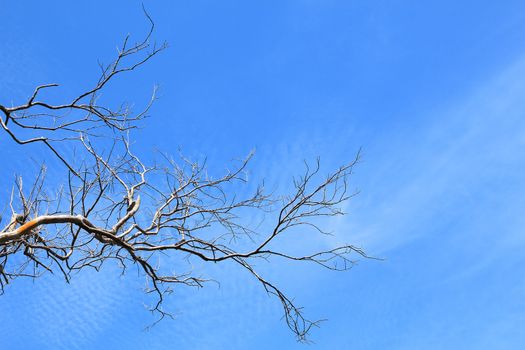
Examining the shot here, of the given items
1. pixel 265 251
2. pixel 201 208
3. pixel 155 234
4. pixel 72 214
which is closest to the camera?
pixel 72 214

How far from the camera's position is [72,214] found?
16.2ft

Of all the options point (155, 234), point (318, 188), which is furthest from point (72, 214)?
point (318, 188)

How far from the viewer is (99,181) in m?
5.44

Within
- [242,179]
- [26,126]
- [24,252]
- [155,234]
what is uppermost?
[242,179]

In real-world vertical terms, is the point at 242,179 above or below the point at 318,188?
above

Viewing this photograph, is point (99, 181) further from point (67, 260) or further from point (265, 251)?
point (265, 251)

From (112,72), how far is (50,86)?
0.58 metres

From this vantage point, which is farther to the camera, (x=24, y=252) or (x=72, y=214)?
(x=24, y=252)

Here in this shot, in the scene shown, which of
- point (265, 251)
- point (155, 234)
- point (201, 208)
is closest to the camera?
point (265, 251)

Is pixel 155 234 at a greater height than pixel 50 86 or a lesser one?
lesser

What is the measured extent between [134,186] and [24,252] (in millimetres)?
1247

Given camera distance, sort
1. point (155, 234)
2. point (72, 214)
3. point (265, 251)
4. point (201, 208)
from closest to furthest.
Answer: point (72, 214), point (265, 251), point (155, 234), point (201, 208)

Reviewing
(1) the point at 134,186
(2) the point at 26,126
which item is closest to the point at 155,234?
(1) the point at 134,186

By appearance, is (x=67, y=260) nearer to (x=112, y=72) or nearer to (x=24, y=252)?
(x=24, y=252)
